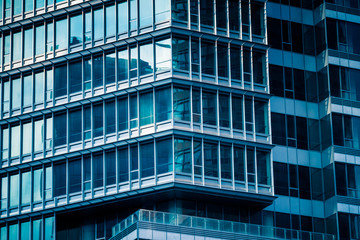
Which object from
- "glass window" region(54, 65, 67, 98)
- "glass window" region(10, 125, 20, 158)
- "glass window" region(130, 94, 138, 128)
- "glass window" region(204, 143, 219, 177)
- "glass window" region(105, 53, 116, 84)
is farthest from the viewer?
"glass window" region(10, 125, 20, 158)

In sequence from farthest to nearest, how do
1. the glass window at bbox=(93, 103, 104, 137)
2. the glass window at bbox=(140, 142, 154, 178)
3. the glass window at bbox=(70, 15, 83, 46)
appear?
1. the glass window at bbox=(70, 15, 83, 46)
2. the glass window at bbox=(93, 103, 104, 137)
3. the glass window at bbox=(140, 142, 154, 178)

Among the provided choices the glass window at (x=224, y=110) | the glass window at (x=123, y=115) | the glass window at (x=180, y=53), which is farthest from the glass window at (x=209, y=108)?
the glass window at (x=123, y=115)

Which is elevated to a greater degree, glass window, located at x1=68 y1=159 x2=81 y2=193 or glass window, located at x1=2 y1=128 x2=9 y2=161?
glass window, located at x1=2 y1=128 x2=9 y2=161

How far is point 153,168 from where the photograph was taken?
6631 centimetres

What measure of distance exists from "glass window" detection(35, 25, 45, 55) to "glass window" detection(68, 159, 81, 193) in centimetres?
856

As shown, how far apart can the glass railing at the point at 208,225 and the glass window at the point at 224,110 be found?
694 centimetres

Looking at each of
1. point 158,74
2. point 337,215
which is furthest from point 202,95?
point 337,215

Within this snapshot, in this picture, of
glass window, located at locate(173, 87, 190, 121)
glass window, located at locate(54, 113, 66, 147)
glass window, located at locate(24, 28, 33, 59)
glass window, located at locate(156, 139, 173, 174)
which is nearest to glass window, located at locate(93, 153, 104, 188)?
glass window, located at locate(54, 113, 66, 147)

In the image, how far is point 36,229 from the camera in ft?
230

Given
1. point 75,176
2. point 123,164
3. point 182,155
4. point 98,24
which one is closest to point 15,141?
point 75,176

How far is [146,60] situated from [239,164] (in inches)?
349

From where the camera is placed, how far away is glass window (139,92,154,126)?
67438mm

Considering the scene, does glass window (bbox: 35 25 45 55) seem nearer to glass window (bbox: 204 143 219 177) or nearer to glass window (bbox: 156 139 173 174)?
glass window (bbox: 156 139 173 174)

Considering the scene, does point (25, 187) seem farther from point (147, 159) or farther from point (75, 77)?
point (147, 159)
